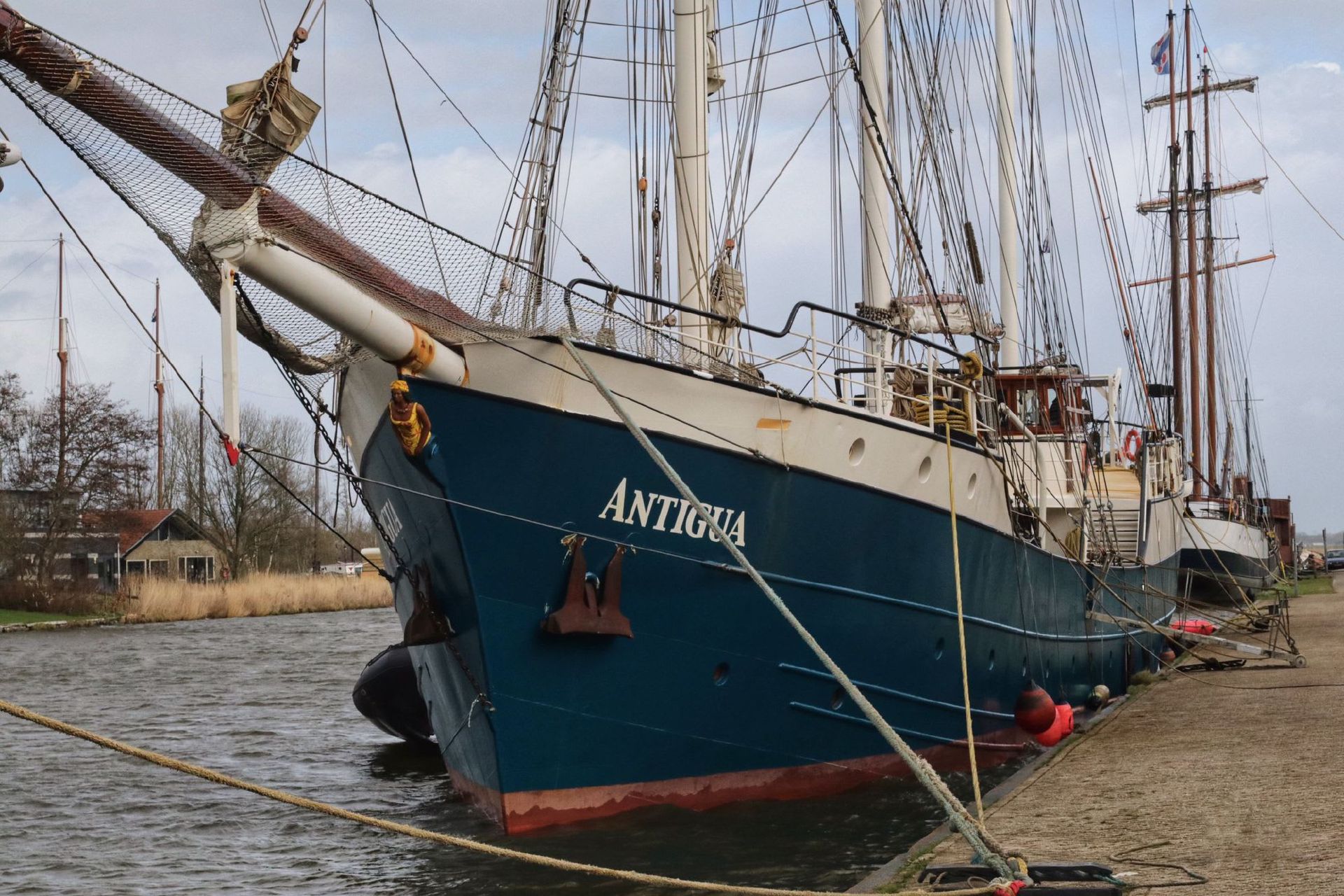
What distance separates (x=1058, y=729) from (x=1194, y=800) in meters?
4.02

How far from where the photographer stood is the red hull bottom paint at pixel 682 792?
9.23 m

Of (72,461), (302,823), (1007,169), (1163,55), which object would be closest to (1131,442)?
(1007,169)

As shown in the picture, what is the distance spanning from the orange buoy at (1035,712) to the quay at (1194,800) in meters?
0.48

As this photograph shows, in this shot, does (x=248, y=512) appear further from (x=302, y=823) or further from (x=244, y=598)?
(x=302, y=823)

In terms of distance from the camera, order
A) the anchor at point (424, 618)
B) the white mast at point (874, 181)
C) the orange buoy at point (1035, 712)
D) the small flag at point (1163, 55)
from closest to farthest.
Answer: the anchor at point (424, 618)
the orange buoy at point (1035, 712)
the white mast at point (874, 181)
the small flag at point (1163, 55)

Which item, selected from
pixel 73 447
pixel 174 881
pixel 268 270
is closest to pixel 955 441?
pixel 268 270

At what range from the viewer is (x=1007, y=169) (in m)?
21.5

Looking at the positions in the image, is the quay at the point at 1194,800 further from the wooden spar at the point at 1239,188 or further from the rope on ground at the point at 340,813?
the wooden spar at the point at 1239,188

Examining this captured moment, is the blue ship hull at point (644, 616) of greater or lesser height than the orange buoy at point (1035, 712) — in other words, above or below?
above

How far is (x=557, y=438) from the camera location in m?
9.05

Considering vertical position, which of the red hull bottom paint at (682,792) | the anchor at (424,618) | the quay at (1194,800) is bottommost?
the red hull bottom paint at (682,792)

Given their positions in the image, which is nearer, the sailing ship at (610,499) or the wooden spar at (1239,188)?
the sailing ship at (610,499)

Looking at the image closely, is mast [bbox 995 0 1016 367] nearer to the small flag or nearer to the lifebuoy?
the lifebuoy

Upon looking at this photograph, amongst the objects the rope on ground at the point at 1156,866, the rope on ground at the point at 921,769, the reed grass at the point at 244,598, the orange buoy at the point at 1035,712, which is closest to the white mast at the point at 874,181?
the orange buoy at the point at 1035,712
